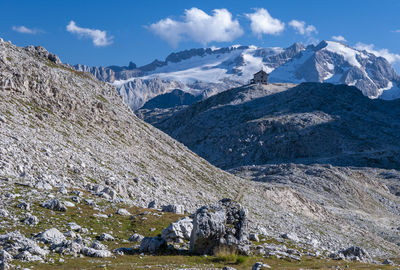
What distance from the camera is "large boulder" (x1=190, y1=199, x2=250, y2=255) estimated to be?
2475 cm

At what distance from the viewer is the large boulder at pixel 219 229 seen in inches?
974

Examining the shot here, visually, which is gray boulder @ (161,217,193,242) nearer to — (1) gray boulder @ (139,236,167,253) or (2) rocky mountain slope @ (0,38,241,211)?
(1) gray boulder @ (139,236,167,253)

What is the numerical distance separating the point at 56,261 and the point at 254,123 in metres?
167

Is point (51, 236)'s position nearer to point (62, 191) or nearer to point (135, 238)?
point (135, 238)

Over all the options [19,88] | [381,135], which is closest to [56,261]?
[19,88]

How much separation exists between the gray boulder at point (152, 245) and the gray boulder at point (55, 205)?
668cm

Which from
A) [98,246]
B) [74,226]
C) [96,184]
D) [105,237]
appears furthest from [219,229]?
[96,184]

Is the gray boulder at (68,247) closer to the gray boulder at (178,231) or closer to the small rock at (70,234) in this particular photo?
the small rock at (70,234)

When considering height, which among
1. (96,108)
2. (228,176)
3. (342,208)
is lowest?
(342,208)

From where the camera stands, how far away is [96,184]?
126 feet

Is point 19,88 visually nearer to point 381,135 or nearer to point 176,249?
point 176,249

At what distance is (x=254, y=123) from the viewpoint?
183 meters

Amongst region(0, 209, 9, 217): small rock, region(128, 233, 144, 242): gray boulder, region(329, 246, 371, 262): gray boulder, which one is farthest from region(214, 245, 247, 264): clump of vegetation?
region(329, 246, 371, 262): gray boulder

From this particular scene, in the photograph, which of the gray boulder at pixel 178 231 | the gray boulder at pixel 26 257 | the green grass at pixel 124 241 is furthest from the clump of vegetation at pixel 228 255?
the gray boulder at pixel 26 257
